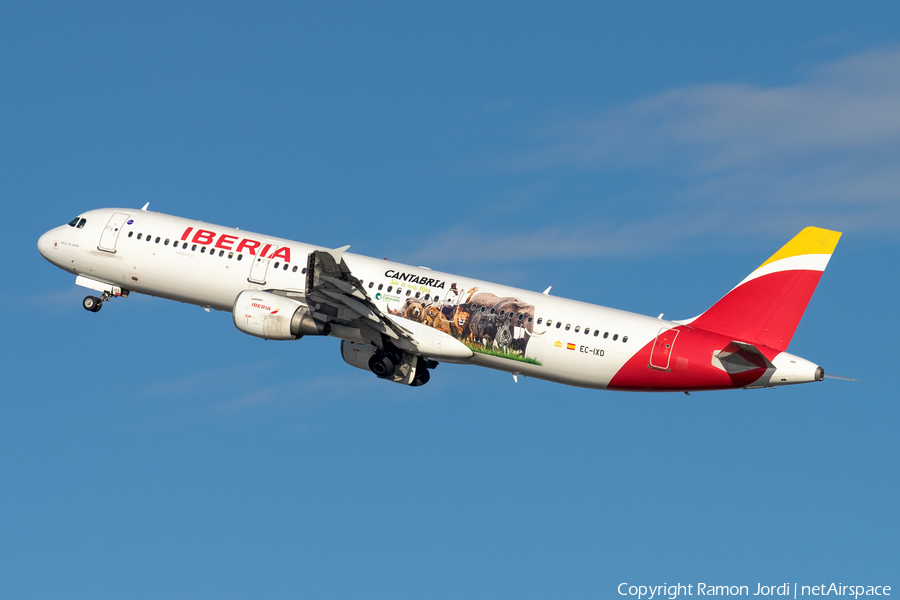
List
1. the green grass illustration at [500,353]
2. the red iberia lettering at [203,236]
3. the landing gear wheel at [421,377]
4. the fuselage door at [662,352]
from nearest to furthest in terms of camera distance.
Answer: the fuselage door at [662,352] < the green grass illustration at [500,353] < the red iberia lettering at [203,236] < the landing gear wheel at [421,377]

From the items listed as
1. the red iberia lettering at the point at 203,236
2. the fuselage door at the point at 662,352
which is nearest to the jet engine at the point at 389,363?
the red iberia lettering at the point at 203,236

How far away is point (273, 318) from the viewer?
147ft

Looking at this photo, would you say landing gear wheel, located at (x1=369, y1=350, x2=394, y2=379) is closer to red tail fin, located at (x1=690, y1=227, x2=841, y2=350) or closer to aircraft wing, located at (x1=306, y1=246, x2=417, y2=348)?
aircraft wing, located at (x1=306, y1=246, x2=417, y2=348)

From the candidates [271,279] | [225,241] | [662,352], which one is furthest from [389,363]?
[662,352]

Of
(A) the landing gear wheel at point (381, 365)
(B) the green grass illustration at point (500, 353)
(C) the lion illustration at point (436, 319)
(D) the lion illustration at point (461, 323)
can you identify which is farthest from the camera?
(A) the landing gear wheel at point (381, 365)

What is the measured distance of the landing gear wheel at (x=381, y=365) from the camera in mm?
46938

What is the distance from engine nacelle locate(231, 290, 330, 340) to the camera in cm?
4475

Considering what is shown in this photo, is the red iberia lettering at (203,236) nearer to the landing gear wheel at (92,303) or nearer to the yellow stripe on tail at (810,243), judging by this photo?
the landing gear wheel at (92,303)

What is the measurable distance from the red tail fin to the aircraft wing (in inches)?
478

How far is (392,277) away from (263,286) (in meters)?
5.22

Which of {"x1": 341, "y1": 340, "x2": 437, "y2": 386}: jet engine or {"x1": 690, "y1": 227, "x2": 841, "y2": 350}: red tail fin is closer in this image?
{"x1": 690, "y1": 227, "x2": 841, "y2": 350}: red tail fin

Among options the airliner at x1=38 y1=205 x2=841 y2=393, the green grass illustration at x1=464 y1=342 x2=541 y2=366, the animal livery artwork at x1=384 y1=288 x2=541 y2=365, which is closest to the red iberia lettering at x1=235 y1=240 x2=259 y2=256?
the airliner at x1=38 y1=205 x2=841 y2=393

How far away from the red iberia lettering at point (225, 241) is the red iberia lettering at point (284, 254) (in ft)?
6.72

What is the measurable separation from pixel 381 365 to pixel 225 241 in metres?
8.26
